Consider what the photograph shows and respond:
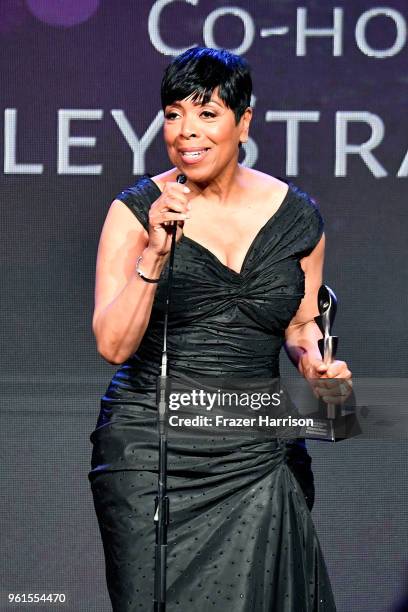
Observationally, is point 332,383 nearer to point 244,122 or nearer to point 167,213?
point 167,213

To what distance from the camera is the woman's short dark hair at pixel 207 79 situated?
7.16 ft

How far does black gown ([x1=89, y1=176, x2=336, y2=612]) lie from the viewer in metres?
2.18

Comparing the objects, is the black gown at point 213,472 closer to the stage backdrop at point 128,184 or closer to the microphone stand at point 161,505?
the microphone stand at point 161,505

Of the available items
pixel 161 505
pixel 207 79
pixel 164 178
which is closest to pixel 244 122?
pixel 207 79

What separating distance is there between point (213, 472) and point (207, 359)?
226 millimetres

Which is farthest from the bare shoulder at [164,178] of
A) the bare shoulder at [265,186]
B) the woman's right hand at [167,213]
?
the woman's right hand at [167,213]

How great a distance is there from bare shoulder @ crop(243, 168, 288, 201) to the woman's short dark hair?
0.24m

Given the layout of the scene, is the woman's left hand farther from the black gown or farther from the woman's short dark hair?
the woman's short dark hair

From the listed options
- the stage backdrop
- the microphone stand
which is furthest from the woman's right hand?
the stage backdrop

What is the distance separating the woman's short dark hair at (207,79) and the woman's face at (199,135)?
Answer: 0.04 feet

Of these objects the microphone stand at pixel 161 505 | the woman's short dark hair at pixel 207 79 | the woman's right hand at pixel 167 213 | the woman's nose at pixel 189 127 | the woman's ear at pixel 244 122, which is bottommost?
the microphone stand at pixel 161 505

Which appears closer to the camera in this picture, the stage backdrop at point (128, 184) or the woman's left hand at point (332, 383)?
the woman's left hand at point (332, 383)

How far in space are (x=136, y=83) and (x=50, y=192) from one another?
0.48 m

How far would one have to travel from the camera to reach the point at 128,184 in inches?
158
